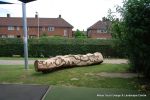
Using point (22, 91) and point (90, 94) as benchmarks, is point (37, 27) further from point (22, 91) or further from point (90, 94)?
point (90, 94)

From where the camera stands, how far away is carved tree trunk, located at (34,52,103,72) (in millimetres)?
14351

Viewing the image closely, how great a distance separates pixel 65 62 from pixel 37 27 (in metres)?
63.4


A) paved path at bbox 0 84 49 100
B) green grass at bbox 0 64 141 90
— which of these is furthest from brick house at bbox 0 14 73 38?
paved path at bbox 0 84 49 100

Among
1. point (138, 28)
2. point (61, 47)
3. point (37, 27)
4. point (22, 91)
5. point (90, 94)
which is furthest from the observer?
point (37, 27)

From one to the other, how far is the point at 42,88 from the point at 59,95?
4.23 feet

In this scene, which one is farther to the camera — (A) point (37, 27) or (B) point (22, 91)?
(A) point (37, 27)

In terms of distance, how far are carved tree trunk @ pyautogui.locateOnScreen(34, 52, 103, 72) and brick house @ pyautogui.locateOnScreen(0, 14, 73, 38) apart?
6101 centimetres

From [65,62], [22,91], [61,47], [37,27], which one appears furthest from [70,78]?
[37,27]

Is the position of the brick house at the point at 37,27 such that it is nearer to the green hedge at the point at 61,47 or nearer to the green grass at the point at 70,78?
the green hedge at the point at 61,47

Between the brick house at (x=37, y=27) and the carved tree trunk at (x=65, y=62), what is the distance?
61007 mm

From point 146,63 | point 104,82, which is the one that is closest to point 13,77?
point 104,82

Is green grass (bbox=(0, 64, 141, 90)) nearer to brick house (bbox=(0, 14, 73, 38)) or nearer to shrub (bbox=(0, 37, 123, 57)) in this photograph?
shrub (bbox=(0, 37, 123, 57))

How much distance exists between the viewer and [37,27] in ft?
257

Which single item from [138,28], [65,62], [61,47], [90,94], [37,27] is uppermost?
[138,28]
